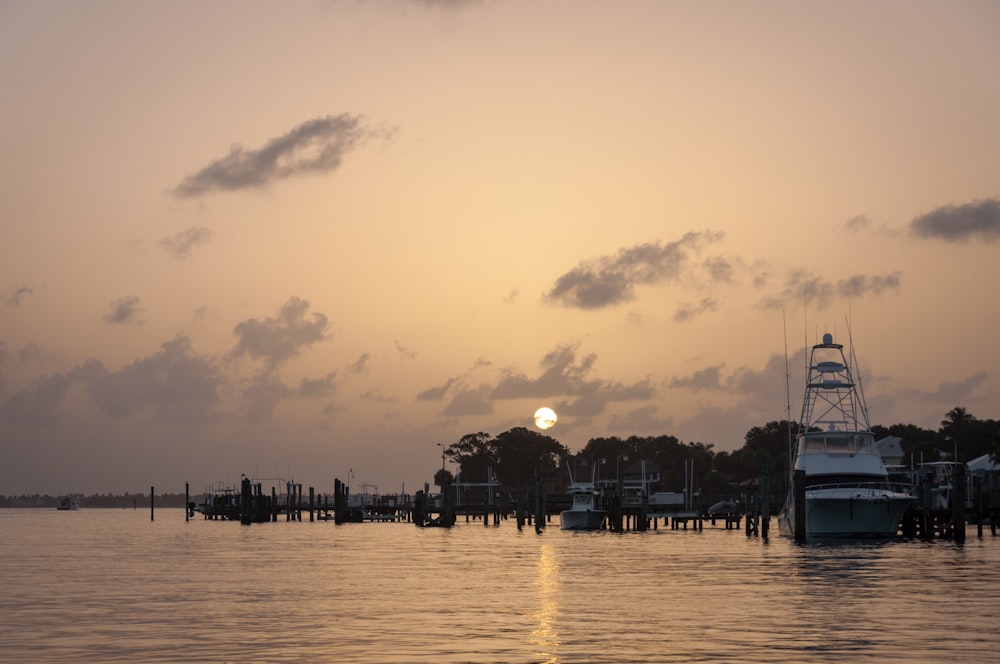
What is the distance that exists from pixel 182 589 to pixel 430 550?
3139 cm

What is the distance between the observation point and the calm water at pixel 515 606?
28562mm

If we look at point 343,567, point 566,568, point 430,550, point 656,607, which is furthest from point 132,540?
point 656,607

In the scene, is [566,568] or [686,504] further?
[686,504]

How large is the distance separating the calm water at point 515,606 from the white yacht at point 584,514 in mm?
36871

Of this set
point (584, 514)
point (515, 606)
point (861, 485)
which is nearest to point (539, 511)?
point (584, 514)

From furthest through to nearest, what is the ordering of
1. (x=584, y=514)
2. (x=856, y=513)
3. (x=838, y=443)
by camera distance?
(x=584, y=514), (x=838, y=443), (x=856, y=513)

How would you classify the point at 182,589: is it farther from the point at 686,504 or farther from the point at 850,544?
the point at 686,504

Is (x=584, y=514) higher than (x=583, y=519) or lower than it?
higher

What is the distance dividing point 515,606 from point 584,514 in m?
67.8

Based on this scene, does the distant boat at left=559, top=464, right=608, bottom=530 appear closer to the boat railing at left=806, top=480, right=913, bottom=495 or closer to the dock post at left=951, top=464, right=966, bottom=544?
the boat railing at left=806, top=480, right=913, bottom=495

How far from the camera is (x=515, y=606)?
128 feet

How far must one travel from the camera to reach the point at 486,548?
7938 centimetres

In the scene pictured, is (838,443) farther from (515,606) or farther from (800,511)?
(515,606)

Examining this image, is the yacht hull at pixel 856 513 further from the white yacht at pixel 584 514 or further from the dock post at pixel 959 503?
the white yacht at pixel 584 514
